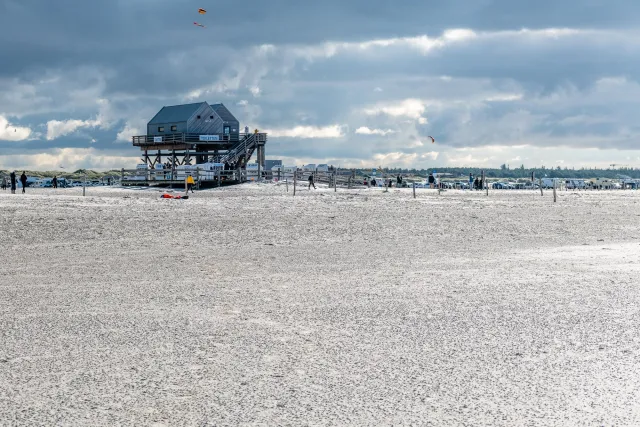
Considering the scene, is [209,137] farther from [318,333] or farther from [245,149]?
[318,333]

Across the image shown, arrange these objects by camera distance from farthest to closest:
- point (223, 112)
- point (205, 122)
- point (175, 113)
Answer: point (223, 112) → point (175, 113) → point (205, 122)

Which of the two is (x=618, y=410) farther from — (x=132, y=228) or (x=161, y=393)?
(x=132, y=228)

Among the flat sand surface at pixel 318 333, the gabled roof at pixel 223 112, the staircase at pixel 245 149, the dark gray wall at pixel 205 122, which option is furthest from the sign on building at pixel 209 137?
the flat sand surface at pixel 318 333

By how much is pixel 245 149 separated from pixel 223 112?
11.3 m

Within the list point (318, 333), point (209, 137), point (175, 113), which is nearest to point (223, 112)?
point (175, 113)

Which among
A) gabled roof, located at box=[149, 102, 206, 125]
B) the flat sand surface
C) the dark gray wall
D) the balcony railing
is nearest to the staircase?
the balcony railing

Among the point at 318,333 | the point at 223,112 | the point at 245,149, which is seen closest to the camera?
the point at 318,333

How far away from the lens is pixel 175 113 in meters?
90.1

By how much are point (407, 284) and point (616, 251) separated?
7067 millimetres

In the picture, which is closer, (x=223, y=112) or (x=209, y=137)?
(x=209, y=137)

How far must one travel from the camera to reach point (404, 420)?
5578 mm

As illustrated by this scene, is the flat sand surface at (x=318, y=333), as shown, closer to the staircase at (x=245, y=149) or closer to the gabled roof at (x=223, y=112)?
the staircase at (x=245, y=149)

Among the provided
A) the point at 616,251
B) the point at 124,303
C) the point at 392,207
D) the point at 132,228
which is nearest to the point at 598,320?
the point at 124,303

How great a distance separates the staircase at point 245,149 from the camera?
3204 inches
